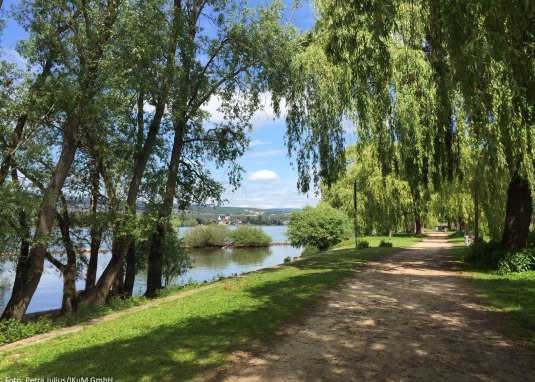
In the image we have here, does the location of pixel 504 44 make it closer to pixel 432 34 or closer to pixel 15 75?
pixel 432 34

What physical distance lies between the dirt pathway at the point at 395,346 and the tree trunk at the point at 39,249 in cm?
871

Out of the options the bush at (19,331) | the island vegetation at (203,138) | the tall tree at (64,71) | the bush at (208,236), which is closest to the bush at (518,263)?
the island vegetation at (203,138)

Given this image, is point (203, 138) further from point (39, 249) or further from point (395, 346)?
point (395, 346)

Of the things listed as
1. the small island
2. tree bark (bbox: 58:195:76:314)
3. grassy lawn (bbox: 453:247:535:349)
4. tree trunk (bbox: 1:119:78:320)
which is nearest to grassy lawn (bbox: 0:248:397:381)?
grassy lawn (bbox: 453:247:535:349)

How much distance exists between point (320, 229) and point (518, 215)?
26.0 meters

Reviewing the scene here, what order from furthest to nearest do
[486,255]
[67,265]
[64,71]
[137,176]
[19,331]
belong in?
[67,265] → [486,255] → [137,176] → [64,71] → [19,331]

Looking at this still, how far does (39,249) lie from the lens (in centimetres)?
1310

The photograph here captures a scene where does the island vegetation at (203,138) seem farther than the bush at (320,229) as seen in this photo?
No

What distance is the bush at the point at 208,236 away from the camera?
74.8m

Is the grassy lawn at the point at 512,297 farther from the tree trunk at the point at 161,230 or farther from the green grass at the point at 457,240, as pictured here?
the green grass at the point at 457,240

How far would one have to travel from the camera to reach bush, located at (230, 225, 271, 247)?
7406 cm

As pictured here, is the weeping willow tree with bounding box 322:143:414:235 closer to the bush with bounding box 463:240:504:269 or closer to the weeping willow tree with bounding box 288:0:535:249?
the bush with bounding box 463:240:504:269

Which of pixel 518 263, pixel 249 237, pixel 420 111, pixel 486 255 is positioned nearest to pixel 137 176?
pixel 420 111

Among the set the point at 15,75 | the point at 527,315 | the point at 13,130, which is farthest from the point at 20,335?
the point at 527,315
